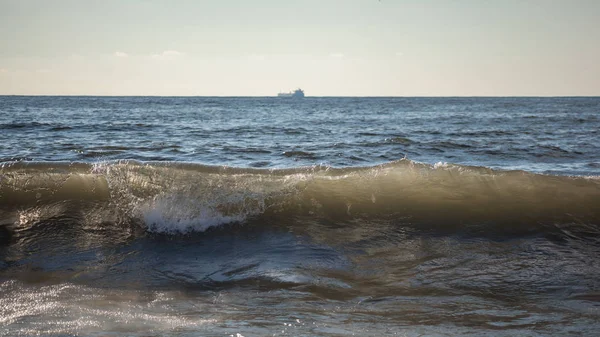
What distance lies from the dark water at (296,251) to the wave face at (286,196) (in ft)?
0.10

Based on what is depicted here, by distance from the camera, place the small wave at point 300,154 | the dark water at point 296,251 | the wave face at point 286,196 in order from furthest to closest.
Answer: the small wave at point 300,154
the wave face at point 286,196
the dark water at point 296,251

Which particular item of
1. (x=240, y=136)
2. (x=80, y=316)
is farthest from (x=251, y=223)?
(x=240, y=136)

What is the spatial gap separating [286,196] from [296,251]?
183 cm

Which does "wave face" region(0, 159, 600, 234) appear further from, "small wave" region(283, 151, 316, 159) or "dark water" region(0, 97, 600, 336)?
"small wave" region(283, 151, 316, 159)

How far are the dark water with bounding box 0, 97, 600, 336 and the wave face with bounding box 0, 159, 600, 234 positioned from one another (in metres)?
0.03

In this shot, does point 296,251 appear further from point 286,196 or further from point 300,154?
point 300,154

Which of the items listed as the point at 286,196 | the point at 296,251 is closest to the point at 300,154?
the point at 286,196

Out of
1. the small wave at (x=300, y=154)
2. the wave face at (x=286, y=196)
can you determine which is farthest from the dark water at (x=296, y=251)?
the small wave at (x=300, y=154)

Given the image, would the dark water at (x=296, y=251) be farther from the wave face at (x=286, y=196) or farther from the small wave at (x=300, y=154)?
the small wave at (x=300, y=154)

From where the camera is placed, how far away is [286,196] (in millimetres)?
8125

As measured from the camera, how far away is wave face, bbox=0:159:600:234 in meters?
7.46

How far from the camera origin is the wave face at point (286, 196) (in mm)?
7465

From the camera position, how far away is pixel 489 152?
1454 cm

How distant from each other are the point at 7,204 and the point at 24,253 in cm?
204
